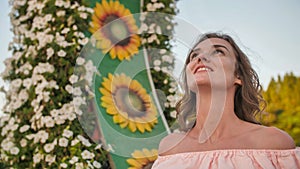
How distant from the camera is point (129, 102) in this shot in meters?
1.85

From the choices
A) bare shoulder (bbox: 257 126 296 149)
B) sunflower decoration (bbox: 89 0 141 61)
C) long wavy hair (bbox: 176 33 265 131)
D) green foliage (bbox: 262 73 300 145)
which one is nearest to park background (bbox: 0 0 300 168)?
green foliage (bbox: 262 73 300 145)

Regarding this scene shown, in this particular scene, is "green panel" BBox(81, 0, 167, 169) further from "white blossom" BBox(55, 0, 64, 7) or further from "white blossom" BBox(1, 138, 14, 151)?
"white blossom" BBox(1, 138, 14, 151)

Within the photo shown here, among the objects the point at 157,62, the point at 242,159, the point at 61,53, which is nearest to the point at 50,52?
the point at 61,53

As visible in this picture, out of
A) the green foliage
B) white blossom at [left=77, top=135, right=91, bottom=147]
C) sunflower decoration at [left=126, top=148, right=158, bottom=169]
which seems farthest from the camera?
the green foliage

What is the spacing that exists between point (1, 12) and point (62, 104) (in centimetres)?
73

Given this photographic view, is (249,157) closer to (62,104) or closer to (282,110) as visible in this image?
(62,104)

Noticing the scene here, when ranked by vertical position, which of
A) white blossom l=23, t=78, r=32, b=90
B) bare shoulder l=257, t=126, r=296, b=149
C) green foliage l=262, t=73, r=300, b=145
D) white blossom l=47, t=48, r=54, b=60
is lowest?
green foliage l=262, t=73, r=300, b=145

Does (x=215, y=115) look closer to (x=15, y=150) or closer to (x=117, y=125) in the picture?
(x=117, y=125)

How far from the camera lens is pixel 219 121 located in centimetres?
109

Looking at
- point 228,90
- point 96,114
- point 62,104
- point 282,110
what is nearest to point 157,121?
point 96,114

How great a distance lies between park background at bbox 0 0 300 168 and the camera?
210cm

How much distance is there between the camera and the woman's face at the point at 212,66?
3.55ft

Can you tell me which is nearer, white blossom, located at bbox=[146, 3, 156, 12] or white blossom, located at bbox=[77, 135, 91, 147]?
white blossom, located at bbox=[77, 135, 91, 147]

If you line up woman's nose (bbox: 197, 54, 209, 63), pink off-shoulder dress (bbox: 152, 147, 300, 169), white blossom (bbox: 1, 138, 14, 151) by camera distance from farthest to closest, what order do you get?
white blossom (bbox: 1, 138, 14, 151) → woman's nose (bbox: 197, 54, 209, 63) → pink off-shoulder dress (bbox: 152, 147, 300, 169)
